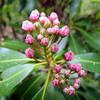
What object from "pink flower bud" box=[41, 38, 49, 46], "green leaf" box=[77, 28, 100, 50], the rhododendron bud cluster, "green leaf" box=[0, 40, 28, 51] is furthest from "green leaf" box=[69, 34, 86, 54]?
"pink flower bud" box=[41, 38, 49, 46]

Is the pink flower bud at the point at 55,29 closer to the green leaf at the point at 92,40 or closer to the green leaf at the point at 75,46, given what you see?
the green leaf at the point at 75,46

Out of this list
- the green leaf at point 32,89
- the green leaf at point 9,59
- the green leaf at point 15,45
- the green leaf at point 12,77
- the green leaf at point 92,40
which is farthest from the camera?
the green leaf at point 92,40

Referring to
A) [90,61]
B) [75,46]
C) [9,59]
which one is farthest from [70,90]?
[75,46]

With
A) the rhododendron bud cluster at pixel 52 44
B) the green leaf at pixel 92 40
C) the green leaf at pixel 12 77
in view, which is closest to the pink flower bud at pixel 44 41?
the rhododendron bud cluster at pixel 52 44

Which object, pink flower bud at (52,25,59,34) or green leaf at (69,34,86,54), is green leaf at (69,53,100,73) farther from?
green leaf at (69,34,86,54)

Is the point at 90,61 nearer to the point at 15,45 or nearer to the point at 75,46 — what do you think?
the point at 15,45

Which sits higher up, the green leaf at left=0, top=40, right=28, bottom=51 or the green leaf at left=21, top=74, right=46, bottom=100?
the green leaf at left=0, top=40, right=28, bottom=51
